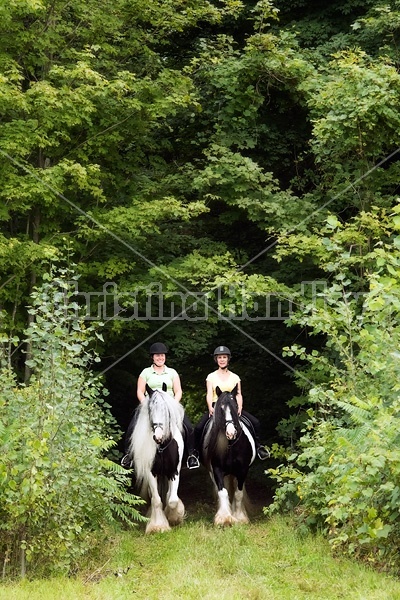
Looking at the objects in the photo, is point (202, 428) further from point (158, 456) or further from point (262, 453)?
point (158, 456)

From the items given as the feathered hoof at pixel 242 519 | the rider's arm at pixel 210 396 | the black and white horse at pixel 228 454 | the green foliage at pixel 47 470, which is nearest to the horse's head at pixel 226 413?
the black and white horse at pixel 228 454

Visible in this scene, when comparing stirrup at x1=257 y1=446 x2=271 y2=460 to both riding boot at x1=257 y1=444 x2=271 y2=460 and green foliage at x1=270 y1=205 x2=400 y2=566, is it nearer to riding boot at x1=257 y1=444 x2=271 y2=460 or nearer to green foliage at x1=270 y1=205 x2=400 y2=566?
riding boot at x1=257 y1=444 x2=271 y2=460

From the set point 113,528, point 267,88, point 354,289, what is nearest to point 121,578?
point 113,528

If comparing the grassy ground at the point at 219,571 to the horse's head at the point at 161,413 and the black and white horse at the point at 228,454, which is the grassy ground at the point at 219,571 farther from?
the horse's head at the point at 161,413

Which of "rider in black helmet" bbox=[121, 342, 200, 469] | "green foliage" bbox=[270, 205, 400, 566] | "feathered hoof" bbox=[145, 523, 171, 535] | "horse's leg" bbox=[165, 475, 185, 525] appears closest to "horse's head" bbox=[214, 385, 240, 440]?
"rider in black helmet" bbox=[121, 342, 200, 469]

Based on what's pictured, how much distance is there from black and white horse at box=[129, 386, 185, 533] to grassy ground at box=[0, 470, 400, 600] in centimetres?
30

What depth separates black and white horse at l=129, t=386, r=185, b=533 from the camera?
11.3 metres

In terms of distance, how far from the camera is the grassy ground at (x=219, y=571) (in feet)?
24.8

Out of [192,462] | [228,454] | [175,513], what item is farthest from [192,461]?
[175,513]

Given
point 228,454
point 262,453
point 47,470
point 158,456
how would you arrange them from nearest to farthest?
point 47,470 < point 158,456 < point 228,454 < point 262,453

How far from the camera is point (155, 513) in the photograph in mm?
11609

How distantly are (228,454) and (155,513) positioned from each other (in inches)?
48.0

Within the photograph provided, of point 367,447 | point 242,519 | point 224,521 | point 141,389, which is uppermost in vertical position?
point 367,447

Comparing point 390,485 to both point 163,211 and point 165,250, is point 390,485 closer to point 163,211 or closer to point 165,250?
point 163,211
